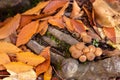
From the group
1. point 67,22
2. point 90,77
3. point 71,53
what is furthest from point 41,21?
point 90,77

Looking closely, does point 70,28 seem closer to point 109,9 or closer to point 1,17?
point 109,9

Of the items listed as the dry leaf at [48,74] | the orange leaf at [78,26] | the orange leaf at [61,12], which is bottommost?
the dry leaf at [48,74]

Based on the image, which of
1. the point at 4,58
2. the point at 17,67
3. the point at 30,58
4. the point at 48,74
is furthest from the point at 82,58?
the point at 4,58

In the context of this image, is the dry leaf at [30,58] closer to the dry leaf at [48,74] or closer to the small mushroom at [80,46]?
the dry leaf at [48,74]

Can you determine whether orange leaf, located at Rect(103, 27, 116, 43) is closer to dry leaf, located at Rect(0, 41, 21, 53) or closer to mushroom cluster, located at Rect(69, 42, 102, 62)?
mushroom cluster, located at Rect(69, 42, 102, 62)

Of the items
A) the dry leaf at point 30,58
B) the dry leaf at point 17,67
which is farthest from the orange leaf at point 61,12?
the dry leaf at point 17,67
